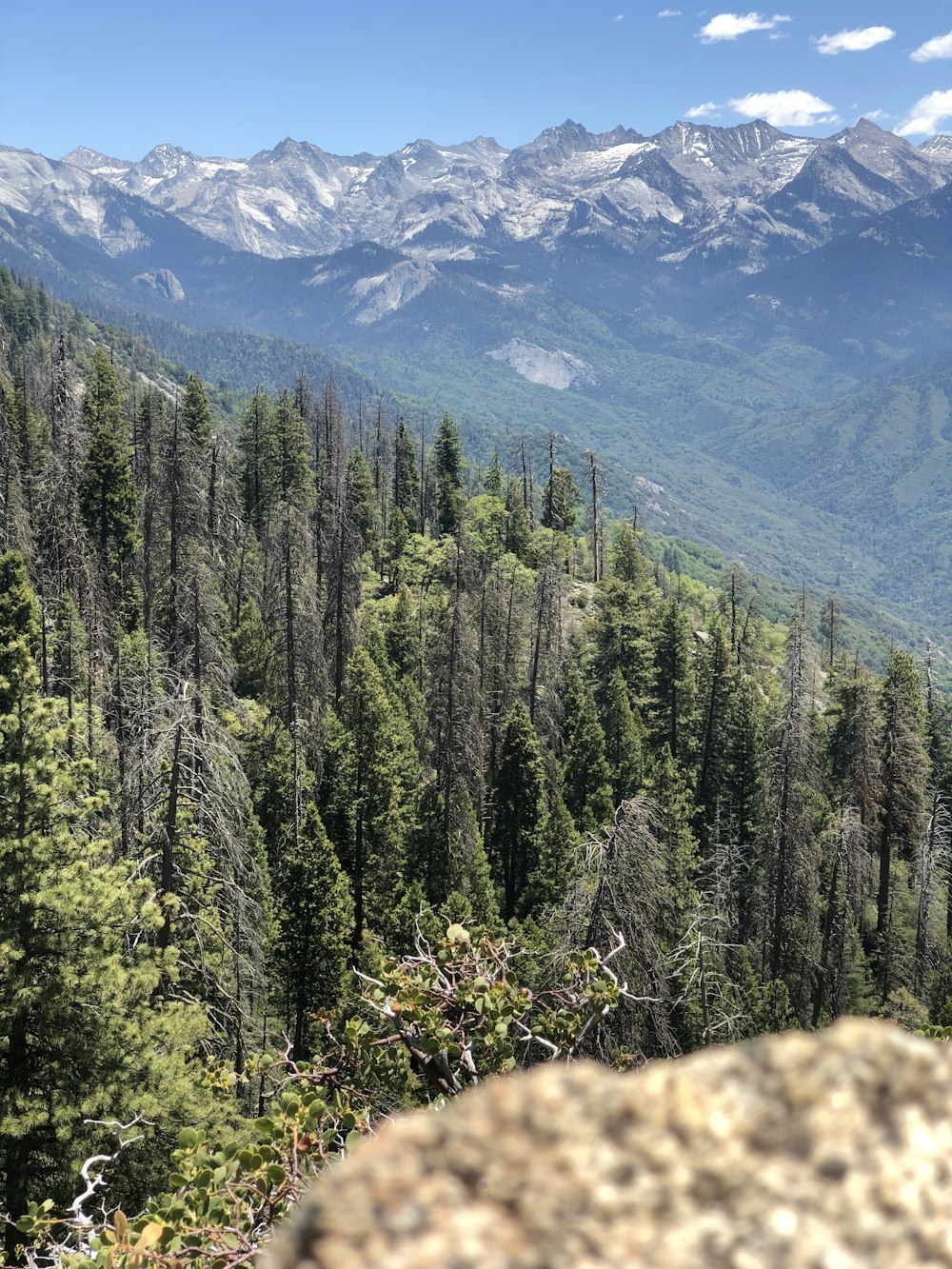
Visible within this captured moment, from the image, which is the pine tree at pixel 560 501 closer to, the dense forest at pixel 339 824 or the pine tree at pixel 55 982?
the dense forest at pixel 339 824

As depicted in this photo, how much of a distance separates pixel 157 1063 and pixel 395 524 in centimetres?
5136

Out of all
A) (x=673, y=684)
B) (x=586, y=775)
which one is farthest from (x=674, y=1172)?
Result: (x=673, y=684)

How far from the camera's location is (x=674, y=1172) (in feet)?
4.38

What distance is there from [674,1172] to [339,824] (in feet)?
111

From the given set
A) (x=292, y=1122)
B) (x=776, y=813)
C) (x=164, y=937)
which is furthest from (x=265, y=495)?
(x=292, y=1122)

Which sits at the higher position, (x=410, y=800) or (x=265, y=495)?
(x=265, y=495)

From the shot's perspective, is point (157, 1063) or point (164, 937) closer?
point (157, 1063)

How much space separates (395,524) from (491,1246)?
205 feet

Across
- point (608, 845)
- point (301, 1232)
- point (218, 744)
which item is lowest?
point (608, 845)

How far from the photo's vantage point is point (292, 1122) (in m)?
5.20

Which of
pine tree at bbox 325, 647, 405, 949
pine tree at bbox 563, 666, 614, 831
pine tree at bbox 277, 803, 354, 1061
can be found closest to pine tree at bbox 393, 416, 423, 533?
pine tree at bbox 563, 666, 614, 831

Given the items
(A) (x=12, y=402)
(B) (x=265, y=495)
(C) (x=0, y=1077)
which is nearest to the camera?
(C) (x=0, y=1077)

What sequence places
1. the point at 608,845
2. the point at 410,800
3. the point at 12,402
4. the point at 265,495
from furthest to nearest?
the point at 265,495 < the point at 12,402 < the point at 410,800 < the point at 608,845

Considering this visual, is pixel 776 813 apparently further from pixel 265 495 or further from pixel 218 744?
pixel 265 495
